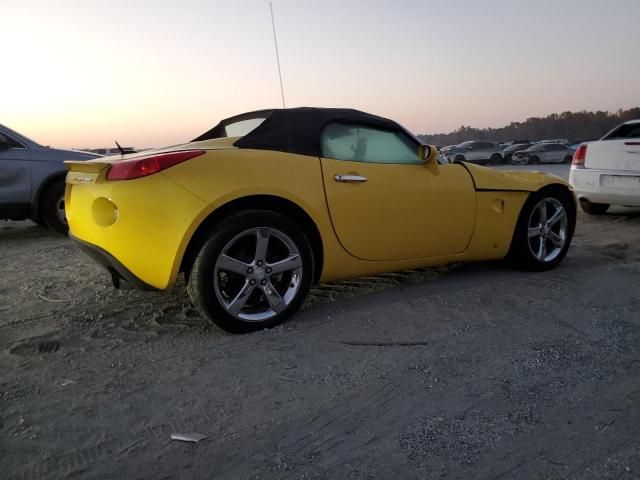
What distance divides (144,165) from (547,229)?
3.34 metres

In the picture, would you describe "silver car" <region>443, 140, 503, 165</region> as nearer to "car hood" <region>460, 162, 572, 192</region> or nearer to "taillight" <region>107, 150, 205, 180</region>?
"car hood" <region>460, 162, 572, 192</region>

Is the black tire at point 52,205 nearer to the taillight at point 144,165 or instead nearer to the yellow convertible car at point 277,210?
the yellow convertible car at point 277,210

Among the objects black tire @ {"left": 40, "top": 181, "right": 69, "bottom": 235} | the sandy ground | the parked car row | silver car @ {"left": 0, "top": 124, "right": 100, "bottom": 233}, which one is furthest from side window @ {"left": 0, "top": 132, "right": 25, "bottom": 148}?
the parked car row

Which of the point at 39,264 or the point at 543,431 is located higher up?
the point at 39,264

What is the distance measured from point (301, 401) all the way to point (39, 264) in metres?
3.72

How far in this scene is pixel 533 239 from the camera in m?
4.29

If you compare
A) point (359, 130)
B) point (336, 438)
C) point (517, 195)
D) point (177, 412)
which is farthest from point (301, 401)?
point (517, 195)

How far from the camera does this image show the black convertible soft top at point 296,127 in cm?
309

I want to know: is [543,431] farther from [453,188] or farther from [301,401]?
[453,188]

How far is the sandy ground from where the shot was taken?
1.76 metres

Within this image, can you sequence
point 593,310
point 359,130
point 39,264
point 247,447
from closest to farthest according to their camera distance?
point 247,447, point 593,310, point 359,130, point 39,264

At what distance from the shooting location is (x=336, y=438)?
1.89 metres

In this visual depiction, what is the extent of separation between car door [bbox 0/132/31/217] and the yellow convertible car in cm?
355

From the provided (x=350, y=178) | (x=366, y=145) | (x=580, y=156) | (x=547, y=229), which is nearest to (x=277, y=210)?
(x=350, y=178)
